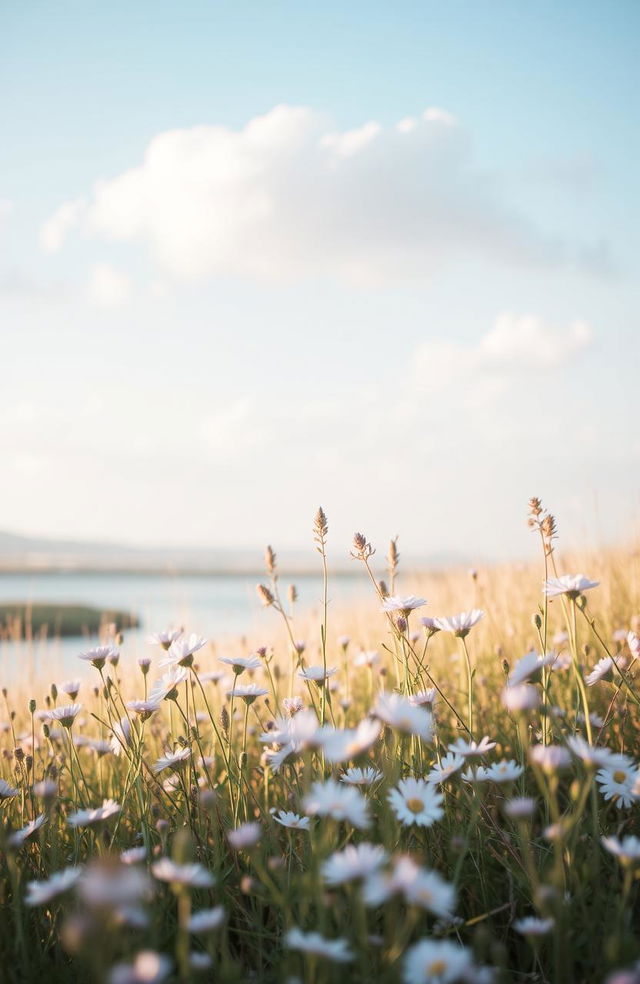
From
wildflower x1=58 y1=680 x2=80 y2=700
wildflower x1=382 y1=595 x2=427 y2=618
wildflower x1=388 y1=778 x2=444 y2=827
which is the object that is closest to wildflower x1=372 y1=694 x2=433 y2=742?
wildflower x1=388 y1=778 x2=444 y2=827

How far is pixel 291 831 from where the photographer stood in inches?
Answer: 71.4

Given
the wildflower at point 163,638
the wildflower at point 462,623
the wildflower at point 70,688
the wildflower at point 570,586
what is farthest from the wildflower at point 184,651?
the wildflower at point 570,586

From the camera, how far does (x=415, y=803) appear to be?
1.31m

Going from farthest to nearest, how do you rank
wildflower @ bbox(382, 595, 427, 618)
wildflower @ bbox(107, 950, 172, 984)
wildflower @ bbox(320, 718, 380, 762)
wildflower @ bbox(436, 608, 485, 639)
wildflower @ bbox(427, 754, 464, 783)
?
wildflower @ bbox(382, 595, 427, 618)
wildflower @ bbox(436, 608, 485, 639)
wildflower @ bbox(427, 754, 464, 783)
wildflower @ bbox(320, 718, 380, 762)
wildflower @ bbox(107, 950, 172, 984)

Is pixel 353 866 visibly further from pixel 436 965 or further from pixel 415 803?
pixel 415 803

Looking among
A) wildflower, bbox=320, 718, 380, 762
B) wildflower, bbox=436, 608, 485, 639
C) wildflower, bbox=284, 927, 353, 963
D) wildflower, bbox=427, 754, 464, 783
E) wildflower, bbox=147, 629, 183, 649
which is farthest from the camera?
wildflower, bbox=147, 629, 183, 649

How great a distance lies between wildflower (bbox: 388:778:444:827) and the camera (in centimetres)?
123

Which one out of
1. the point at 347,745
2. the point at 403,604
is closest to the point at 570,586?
the point at 403,604

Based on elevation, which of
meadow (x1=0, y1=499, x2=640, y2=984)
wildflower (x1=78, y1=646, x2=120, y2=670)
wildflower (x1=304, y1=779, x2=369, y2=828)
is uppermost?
wildflower (x1=78, y1=646, x2=120, y2=670)

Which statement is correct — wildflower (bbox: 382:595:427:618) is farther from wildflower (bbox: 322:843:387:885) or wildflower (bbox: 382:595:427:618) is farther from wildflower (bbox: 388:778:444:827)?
wildflower (bbox: 322:843:387:885)

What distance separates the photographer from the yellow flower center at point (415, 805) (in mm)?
1298

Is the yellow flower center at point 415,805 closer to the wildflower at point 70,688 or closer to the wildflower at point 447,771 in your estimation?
the wildflower at point 447,771

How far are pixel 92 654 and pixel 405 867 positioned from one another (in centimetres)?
121

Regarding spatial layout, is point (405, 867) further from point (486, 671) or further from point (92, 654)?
point (486, 671)
